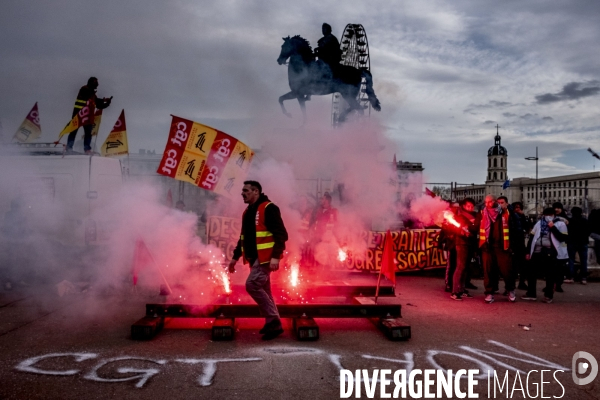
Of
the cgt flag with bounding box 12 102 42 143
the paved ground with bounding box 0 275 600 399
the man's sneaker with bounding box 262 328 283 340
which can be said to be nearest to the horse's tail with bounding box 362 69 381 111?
the paved ground with bounding box 0 275 600 399

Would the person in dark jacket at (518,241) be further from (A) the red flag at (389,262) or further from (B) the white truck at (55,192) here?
(B) the white truck at (55,192)

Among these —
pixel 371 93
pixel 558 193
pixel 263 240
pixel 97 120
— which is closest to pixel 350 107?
pixel 371 93

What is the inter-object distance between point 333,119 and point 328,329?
631cm

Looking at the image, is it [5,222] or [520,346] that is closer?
[520,346]

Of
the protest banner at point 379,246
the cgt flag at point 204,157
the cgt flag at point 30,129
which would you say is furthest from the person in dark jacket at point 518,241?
the cgt flag at point 30,129

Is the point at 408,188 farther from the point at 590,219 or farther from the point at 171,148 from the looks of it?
the point at 171,148

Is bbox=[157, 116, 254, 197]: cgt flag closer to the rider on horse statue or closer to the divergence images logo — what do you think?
the rider on horse statue

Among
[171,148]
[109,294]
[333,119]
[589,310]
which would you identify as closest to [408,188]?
[333,119]

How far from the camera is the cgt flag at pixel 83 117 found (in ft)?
33.9

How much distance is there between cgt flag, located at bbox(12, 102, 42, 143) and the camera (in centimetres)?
1168

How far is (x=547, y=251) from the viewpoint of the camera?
333 inches

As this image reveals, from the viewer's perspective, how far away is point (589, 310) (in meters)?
7.62

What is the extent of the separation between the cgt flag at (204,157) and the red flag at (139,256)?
1.60 meters

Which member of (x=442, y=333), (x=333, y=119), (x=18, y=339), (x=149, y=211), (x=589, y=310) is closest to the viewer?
(x=18, y=339)
